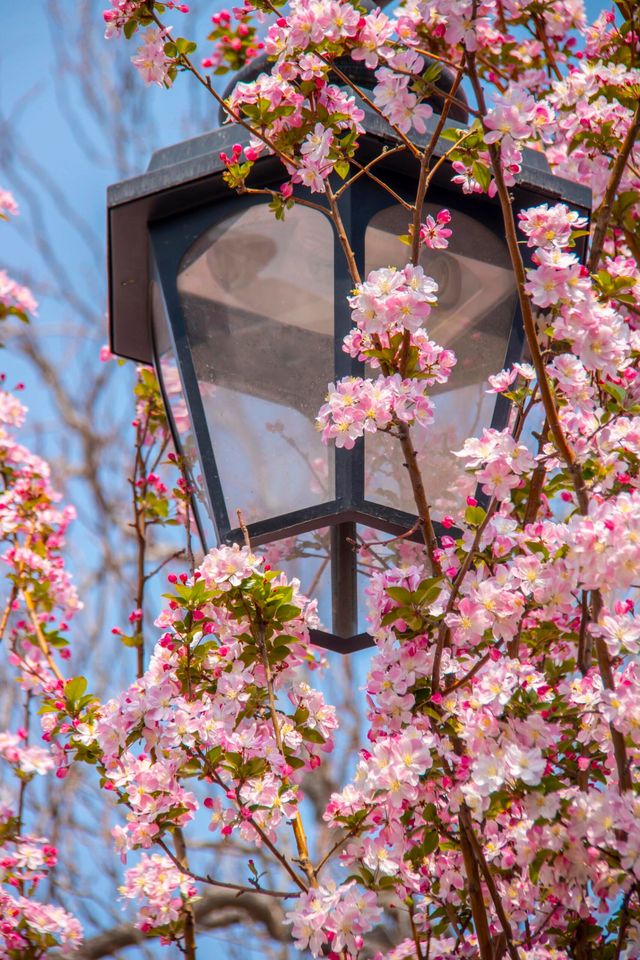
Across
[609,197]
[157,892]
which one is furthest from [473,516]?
[157,892]

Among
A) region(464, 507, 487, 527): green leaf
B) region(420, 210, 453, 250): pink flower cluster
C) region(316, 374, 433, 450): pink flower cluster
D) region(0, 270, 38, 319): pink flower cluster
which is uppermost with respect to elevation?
region(0, 270, 38, 319): pink flower cluster

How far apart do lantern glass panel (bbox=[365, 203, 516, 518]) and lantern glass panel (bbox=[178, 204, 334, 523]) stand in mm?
117

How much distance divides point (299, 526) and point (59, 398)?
5.61 meters

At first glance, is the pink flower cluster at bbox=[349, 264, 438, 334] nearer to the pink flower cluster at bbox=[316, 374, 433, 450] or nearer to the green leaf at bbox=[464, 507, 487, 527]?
the pink flower cluster at bbox=[316, 374, 433, 450]

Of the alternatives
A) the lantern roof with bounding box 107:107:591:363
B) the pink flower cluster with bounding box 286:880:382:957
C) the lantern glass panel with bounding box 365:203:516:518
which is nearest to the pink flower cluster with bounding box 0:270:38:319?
the lantern roof with bounding box 107:107:591:363

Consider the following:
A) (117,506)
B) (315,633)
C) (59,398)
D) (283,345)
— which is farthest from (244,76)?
(59,398)

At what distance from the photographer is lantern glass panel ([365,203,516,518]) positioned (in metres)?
1.75

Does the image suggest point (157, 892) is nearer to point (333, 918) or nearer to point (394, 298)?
point (333, 918)

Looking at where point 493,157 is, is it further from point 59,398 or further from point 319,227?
point 59,398

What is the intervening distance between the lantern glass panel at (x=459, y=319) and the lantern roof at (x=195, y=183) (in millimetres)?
96

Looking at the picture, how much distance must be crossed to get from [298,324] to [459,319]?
0.26m

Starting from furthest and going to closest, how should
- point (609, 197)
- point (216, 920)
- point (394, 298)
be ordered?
point (216, 920), point (609, 197), point (394, 298)

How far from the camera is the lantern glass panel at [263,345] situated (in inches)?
67.0

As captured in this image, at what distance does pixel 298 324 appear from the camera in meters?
1.75
